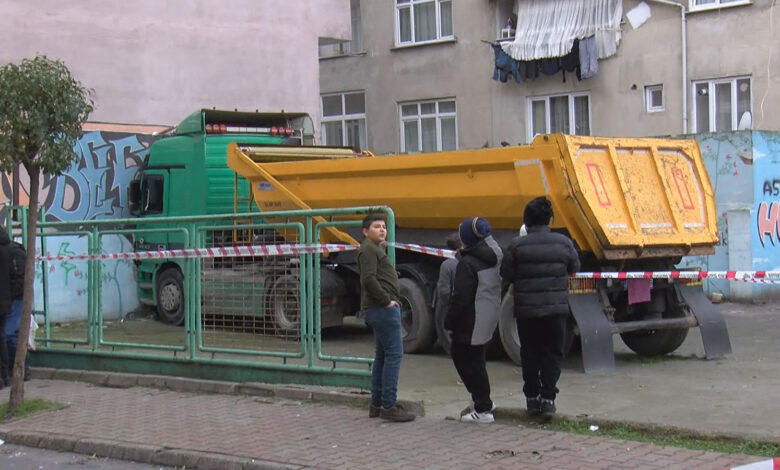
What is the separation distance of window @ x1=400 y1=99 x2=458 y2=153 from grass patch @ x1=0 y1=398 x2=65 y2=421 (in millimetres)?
17326

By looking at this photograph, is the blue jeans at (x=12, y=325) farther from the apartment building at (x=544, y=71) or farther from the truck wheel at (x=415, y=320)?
the apartment building at (x=544, y=71)

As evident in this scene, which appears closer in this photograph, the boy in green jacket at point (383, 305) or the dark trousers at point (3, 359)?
the boy in green jacket at point (383, 305)

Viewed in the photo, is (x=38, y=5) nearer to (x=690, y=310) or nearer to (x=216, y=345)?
(x=216, y=345)

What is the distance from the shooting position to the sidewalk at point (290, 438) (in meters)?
7.09

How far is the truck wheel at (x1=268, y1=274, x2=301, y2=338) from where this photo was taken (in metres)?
9.85

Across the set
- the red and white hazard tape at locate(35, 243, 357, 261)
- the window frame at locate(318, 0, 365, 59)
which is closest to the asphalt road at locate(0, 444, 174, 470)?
the red and white hazard tape at locate(35, 243, 357, 261)

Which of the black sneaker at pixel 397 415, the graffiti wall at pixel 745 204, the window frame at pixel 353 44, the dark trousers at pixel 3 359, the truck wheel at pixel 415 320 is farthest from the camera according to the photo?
the window frame at pixel 353 44

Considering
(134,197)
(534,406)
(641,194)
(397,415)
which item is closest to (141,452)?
(397,415)

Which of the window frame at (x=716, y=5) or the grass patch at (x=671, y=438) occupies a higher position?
the window frame at (x=716, y=5)

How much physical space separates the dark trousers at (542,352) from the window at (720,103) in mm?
14852

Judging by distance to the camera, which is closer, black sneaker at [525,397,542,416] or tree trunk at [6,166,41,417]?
black sneaker at [525,397,542,416]

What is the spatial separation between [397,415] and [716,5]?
16.2 meters

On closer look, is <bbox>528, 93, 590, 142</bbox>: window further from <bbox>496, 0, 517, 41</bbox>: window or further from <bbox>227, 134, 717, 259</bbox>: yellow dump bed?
<bbox>227, 134, 717, 259</bbox>: yellow dump bed

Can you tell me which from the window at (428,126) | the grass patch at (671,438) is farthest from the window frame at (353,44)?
the grass patch at (671,438)
